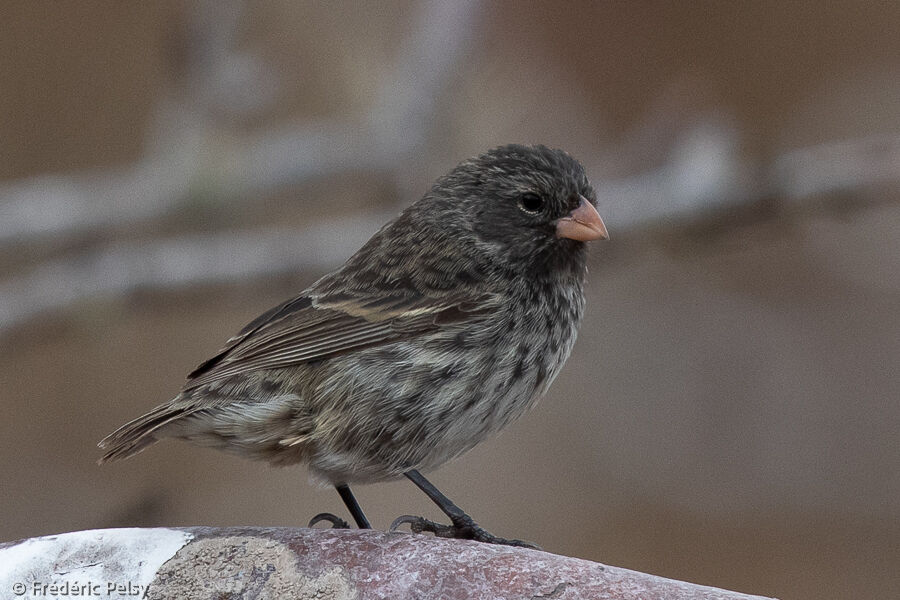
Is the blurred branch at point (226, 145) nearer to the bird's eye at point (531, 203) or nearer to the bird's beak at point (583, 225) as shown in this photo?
the bird's eye at point (531, 203)

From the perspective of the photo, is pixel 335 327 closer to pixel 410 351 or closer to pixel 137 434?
pixel 410 351

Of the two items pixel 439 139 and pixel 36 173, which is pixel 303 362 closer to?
pixel 439 139

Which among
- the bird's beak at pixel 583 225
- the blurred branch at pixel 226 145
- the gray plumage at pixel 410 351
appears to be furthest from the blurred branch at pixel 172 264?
the bird's beak at pixel 583 225

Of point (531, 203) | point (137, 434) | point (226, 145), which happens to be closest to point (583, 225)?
point (531, 203)

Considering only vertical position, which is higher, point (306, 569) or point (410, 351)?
point (410, 351)

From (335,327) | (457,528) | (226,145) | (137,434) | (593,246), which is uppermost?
(593,246)
